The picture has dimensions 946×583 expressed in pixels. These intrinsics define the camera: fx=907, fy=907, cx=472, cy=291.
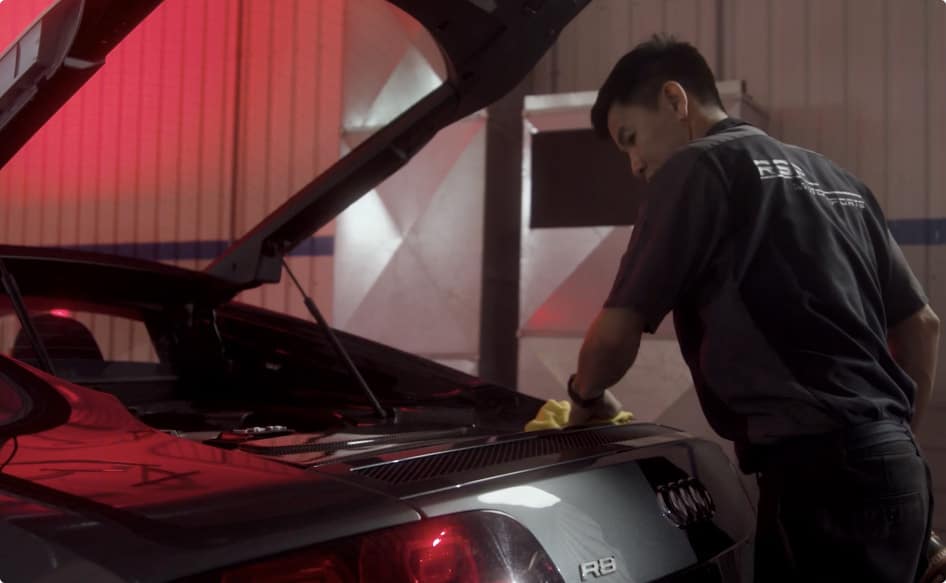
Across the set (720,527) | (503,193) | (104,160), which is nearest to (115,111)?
(104,160)

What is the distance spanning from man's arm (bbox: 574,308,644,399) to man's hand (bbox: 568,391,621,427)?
12 cm

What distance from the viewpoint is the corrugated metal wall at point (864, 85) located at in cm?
444

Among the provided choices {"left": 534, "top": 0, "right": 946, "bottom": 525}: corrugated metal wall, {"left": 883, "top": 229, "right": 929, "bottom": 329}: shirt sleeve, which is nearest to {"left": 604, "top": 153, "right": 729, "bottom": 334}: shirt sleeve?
{"left": 883, "top": 229, "right": 929, "bottom": 329}: shirt sleeve

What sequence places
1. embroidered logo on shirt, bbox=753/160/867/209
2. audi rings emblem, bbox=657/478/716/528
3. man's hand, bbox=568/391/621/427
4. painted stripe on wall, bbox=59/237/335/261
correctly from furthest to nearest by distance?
painted stripe on wall, bbox=59/237/335/261 < man's hand, bbox=568/391/621/427 < embroidered logo on shirt, bbox=753/160/867/209 < audi rings emblem, bbox=657/478/716/528

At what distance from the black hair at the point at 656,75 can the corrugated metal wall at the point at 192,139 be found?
3.81 m

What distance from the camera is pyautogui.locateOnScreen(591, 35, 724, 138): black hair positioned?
1667 mm

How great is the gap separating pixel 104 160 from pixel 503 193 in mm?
3114

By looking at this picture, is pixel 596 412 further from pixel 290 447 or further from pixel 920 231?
Result: pixel 920 231

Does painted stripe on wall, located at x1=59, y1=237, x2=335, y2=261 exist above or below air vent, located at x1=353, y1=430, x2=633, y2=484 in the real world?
above

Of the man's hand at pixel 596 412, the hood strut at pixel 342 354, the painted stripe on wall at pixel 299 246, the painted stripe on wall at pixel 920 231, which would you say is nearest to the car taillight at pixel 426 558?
the man's hand at pixel 596 412

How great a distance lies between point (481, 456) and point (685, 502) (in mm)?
302

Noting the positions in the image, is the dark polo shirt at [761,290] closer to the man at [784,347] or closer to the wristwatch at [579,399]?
the man at [784,347]

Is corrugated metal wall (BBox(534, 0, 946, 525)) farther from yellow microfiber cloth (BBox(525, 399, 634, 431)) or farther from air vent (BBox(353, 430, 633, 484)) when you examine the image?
air vent (BBox(353, 430, 633, 484))

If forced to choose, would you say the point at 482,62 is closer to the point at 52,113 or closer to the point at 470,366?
the point at 52,113
